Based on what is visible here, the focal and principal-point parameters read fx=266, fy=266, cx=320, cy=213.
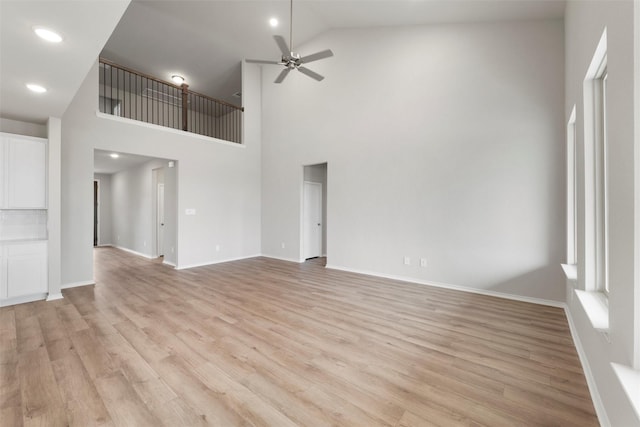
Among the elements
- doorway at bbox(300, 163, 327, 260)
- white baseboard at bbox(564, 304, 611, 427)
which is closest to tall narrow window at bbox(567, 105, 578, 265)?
white baseboard at bbox(564, 304, 611, 427)

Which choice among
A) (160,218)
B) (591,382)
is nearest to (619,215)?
(591,382)

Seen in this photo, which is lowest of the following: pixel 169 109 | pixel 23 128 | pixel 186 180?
pixel 186 180

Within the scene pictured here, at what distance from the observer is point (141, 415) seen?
1595 millimetres

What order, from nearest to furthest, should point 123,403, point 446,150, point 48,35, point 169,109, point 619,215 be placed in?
1. point 619,215
2. point 123,403
3. point 48,35
4. point 446,150
5. point 169,109

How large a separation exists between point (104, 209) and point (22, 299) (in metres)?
6.71

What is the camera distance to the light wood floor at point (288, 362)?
1635 mm

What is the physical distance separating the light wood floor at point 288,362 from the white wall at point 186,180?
1322mm

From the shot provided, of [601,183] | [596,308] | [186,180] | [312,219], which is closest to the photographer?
[596,308]

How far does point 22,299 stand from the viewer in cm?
354

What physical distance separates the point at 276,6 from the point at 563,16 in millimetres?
4496

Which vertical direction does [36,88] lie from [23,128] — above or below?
above

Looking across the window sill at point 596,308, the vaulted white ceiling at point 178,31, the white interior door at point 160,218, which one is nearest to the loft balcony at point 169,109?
the vaulted white ceiling at point 178,31

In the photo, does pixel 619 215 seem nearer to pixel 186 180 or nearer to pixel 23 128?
pixel 186 180

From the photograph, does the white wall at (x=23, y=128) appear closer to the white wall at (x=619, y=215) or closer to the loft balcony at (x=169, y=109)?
the loft balcony at (x=169, y=109)
